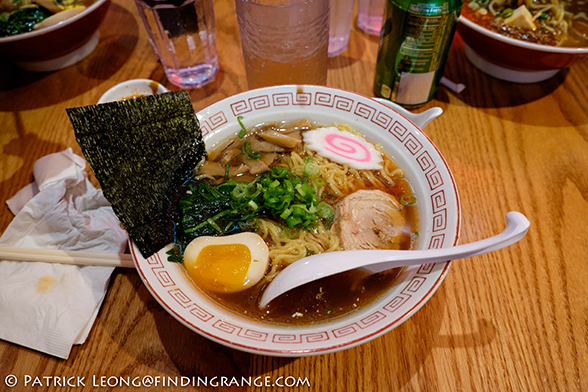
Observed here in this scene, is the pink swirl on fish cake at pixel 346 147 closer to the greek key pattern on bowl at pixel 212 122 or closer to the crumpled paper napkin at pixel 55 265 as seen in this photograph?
the greek key pattern on bowl at pixel 212 122

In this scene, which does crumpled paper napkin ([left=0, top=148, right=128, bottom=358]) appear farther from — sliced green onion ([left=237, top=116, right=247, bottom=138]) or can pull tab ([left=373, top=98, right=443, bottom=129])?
can pull tab ([left=373, top=98, right=443, bottom=129])

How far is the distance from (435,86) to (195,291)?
1681 millimetres

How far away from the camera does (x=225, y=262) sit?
1.35 m

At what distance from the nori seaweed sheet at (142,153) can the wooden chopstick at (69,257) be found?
0.23 metres

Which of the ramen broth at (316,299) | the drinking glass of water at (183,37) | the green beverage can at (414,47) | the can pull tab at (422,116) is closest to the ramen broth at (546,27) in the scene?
the green beverage can at (414,47)

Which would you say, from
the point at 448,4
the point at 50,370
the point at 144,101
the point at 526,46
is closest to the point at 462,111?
the point at 526,46

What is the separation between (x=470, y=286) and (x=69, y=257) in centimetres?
166

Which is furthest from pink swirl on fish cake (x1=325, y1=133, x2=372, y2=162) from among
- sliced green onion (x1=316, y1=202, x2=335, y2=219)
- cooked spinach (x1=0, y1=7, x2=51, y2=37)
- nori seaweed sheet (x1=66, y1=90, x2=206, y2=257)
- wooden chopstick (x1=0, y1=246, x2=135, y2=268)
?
cooked spinach (x1=0, y1=7, x2=51, y2=37)

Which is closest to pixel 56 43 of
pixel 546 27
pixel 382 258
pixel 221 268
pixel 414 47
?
pixel 221 268

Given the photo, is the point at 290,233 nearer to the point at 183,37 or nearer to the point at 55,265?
the point at 55,265

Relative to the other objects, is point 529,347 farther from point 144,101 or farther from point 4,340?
point 4,340

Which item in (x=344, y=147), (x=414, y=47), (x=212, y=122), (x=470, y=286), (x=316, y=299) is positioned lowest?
(x=470, y=286)

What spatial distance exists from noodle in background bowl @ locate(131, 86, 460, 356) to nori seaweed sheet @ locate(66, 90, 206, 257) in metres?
0.13

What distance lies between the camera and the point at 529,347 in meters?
1.30
